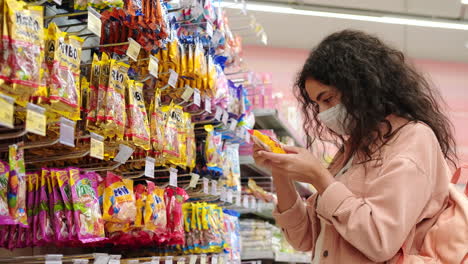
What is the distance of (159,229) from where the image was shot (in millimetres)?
2277

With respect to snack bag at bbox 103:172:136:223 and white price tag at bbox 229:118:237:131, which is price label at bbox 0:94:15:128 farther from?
white price tag at bbox 229:118:237:131

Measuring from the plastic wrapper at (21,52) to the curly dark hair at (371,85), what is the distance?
86 cm

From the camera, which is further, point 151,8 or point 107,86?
point 151,8

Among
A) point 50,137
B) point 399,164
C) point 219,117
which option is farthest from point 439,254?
point 219,117

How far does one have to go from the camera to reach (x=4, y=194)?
1515 millimetres

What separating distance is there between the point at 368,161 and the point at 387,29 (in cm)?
627

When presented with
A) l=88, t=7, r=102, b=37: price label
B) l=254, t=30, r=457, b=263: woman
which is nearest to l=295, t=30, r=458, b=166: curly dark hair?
l=254, t=30, r=457, b=263: woman

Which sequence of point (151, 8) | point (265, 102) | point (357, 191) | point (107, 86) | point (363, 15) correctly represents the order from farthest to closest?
point (363, 15) < point (265, 102) < point (151, 8) < point (107, 86) < point (357, 191)

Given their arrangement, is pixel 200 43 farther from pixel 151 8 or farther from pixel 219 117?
pixel 151 8

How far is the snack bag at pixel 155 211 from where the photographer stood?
221 centimetres

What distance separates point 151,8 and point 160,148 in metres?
0.51

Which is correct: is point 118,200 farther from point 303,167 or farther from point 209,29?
point 209,29

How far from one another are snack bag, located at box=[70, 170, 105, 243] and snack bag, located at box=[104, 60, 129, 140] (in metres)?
0.17

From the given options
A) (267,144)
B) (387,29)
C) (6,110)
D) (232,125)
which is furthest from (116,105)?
(387,29)
